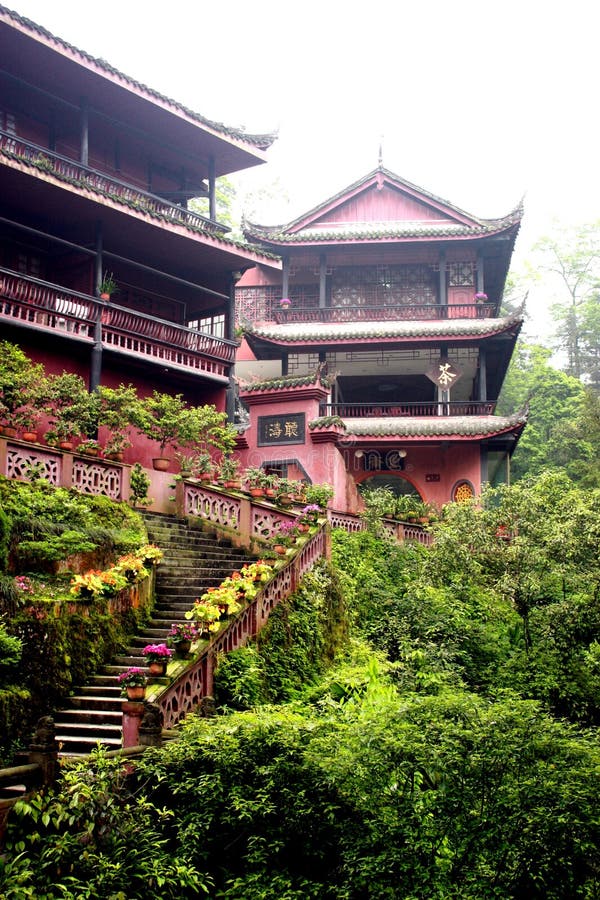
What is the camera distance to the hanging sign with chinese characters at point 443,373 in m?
26.5

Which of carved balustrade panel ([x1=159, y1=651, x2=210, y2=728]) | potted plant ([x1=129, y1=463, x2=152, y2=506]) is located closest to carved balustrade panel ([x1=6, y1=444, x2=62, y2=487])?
potted plant ([x1=129, y1=463, x2=152, y2=506])

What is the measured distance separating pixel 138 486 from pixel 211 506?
1241 mm

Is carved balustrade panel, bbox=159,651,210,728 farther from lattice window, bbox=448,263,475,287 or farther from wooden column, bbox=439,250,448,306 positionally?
lattice window, bbox=448,263,475,287

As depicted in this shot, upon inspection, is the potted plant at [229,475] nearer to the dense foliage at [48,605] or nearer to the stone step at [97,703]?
the dense foliage at [48,605]

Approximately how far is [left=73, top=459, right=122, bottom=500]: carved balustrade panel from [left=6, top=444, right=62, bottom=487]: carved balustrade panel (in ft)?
1.32

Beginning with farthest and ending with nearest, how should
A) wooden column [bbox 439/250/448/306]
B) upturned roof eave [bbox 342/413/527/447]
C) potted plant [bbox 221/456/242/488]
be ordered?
wooden column [bbox 439/250/448/306], upturned roof eave [bbox 342/413/527/447], potted plant [bbox 221/456/242/488]

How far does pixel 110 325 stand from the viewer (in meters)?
19.7

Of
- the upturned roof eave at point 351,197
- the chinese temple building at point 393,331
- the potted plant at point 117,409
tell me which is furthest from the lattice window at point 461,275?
the potted plant at point 117,409

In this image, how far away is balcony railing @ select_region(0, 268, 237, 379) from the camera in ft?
58.6

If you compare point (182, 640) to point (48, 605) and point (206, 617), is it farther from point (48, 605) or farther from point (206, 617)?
point (48, 605)

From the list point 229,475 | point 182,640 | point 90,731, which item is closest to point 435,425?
point 229,475

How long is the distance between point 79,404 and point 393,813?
37.3 ft

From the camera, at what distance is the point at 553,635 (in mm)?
14086

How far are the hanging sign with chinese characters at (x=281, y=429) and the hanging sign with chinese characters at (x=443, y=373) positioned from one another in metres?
7.04
